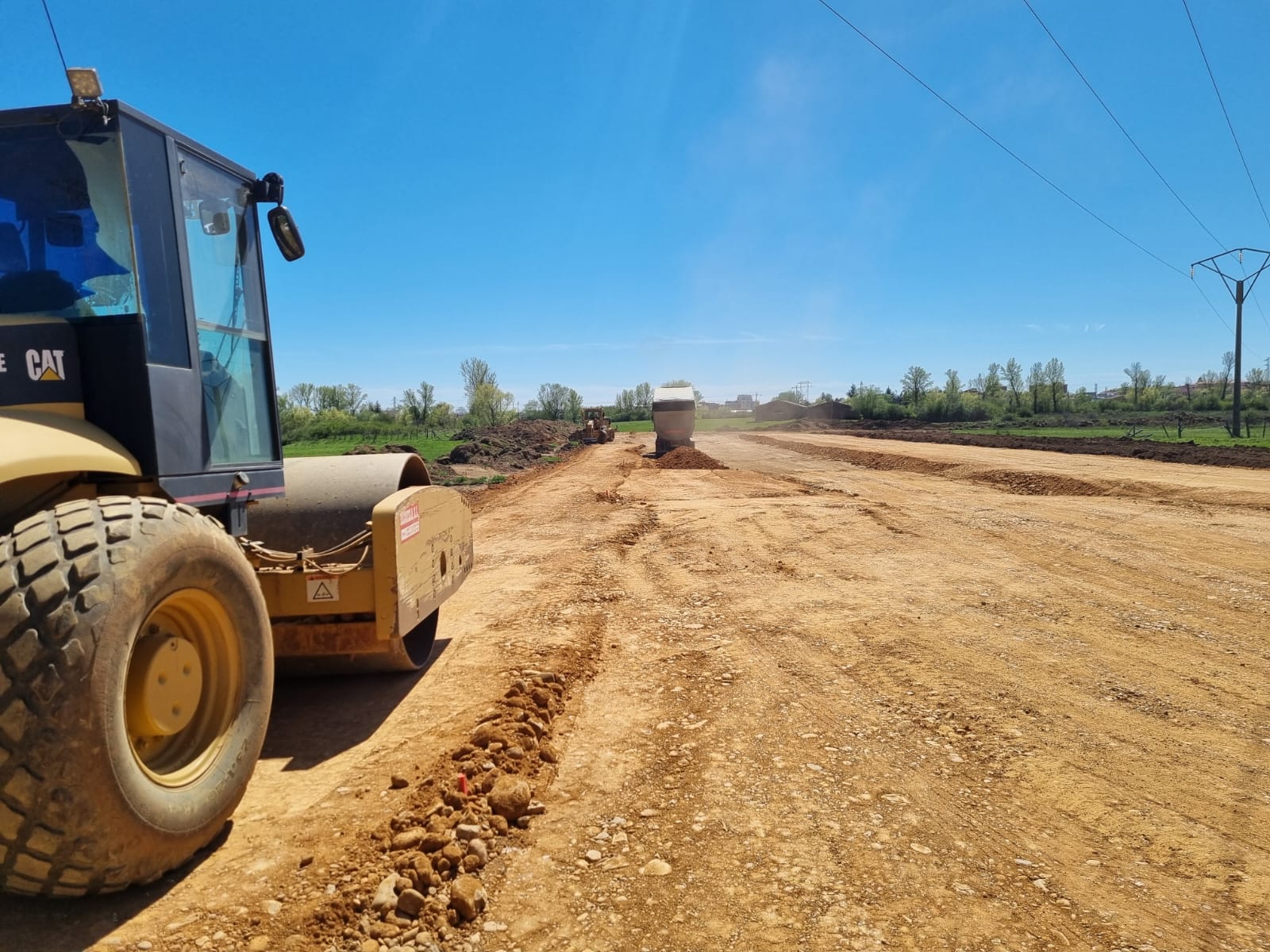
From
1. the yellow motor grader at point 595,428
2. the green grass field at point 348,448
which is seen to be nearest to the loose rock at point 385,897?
the green grass field at point 348,448

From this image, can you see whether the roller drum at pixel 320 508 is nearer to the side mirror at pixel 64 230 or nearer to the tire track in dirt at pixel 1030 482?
the side mirror at pixel 64 230

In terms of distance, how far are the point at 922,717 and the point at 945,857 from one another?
1.47 meters

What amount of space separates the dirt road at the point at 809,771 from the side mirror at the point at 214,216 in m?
2.84

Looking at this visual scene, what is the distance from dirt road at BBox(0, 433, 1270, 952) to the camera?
264cm

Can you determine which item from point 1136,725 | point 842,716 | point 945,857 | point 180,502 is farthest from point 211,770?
point 1136,725

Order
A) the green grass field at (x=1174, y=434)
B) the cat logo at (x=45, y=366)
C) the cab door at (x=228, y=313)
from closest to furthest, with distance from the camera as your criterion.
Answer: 1. the cat logo at (x=45, y=366)
2. the cab door at (x=228, y=313)
3. the green grass field at (x=1174, y=434)

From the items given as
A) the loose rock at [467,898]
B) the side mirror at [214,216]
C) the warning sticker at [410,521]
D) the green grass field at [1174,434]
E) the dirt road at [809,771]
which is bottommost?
the dirt road at [809,771]

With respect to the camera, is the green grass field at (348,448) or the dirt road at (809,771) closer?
the dirt road at (809,771)

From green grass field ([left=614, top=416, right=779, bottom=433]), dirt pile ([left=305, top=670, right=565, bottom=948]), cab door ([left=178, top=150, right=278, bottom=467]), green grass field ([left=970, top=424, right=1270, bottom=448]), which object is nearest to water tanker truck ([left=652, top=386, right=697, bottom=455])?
green grass field ([left=970, top=424, right=1270, bottom=448])

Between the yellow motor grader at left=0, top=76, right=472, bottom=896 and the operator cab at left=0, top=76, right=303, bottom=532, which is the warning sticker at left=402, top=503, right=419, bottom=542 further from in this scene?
the operator cab at left=0, top=76, right=303, bottom=532

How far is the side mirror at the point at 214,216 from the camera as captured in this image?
3.81 m

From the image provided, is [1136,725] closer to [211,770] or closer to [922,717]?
[922,717]

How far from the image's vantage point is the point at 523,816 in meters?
3.34

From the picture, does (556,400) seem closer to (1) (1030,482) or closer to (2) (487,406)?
(2) (487,406)
